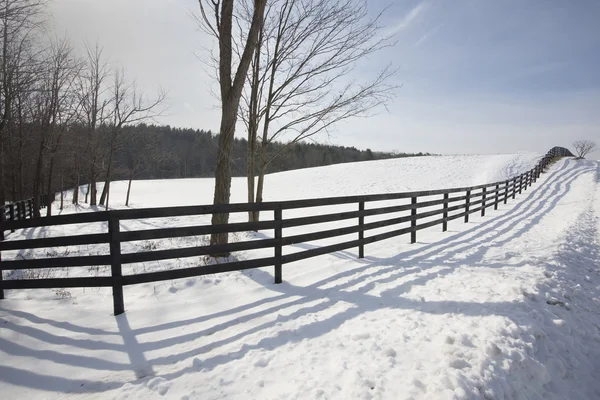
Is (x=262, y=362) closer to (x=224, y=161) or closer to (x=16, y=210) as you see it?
(x=224, y=161)

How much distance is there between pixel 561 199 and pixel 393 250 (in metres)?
Answer: 17.7

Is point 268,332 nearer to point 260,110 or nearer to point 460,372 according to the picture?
point 460,372

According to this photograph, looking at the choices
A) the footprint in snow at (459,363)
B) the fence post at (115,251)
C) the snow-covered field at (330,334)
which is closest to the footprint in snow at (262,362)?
the snow-covered field at (330,334)

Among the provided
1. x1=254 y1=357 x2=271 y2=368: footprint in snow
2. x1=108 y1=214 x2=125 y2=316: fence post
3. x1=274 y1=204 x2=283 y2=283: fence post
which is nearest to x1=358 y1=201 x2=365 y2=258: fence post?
x1=274 y1=204 x2=283 y2=283: fence post

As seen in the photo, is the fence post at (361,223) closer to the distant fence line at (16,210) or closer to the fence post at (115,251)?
the fence post at (115,251)

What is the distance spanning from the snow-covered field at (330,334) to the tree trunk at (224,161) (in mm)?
1636

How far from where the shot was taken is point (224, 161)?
22.0 feet

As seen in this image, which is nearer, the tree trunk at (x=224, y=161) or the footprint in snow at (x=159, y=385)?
the footprint in snow at (x=159, y=385)

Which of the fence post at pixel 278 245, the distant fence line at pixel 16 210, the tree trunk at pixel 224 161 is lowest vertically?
the distant fence line at pixel 16 210

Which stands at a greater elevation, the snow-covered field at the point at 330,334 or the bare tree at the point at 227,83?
the bare tree at the point at 227,83

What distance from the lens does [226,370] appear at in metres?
2.74

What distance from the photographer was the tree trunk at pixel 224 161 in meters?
6.60

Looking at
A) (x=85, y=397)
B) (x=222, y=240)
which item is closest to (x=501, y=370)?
(x=85, y=397)

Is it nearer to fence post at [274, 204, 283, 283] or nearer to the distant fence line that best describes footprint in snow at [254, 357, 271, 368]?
fence post at [274, 204, 283, 283]
